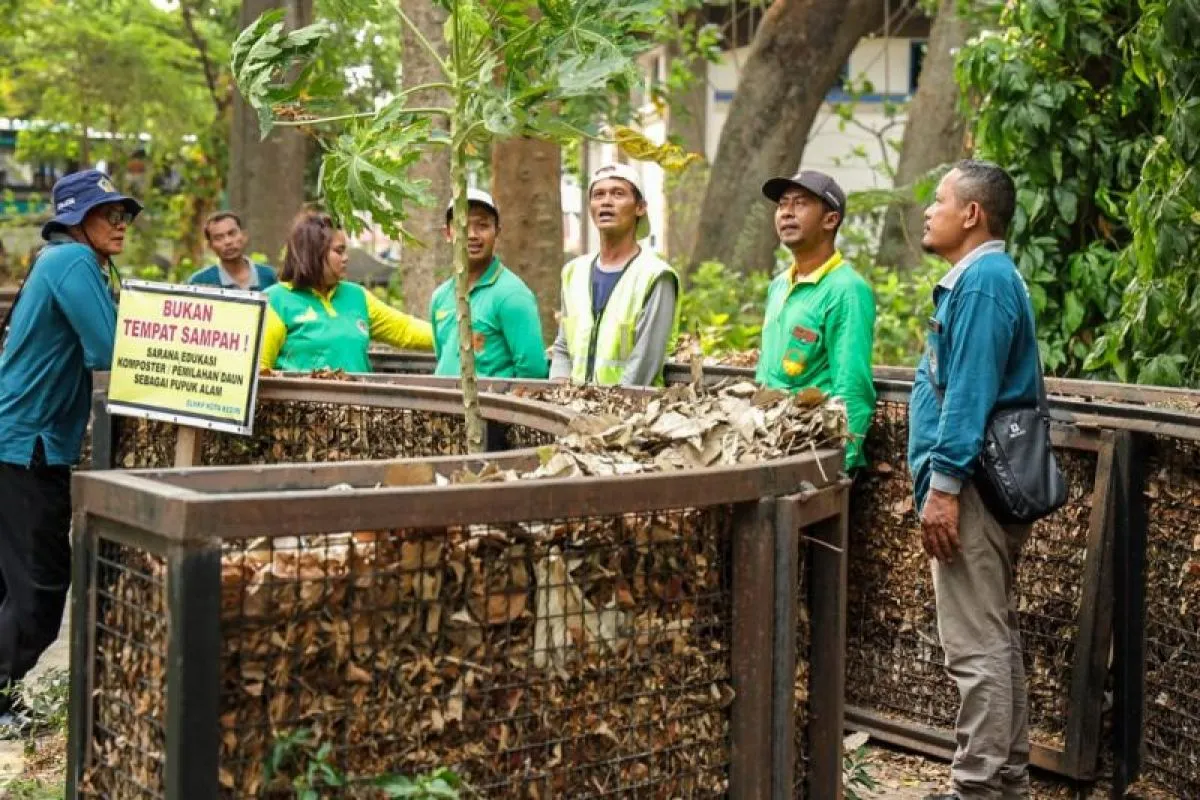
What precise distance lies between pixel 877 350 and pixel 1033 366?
8.36 m

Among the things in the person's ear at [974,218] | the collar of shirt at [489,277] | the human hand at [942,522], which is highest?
the person's ear at [974,218]

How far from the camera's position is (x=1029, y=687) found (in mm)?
6512

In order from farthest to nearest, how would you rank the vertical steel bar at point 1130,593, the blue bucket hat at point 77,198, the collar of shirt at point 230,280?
the collar of shirt at point 230,280
the blue bucket hat at point 77,198
the vertical steel bar at point 1130,593

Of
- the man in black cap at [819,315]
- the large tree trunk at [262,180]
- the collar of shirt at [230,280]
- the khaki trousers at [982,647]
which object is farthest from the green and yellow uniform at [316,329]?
the large tree trunk at [262,180]

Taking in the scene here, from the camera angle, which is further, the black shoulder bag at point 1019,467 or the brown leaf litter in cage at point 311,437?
the brown leaf litter in cage at point 311,437

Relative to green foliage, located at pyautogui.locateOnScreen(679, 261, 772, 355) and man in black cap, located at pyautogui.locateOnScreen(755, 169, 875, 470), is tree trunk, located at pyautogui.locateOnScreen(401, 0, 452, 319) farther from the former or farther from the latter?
man in black cap, located at pyautogui.locateOnScreen(755, 169, 875, 470)

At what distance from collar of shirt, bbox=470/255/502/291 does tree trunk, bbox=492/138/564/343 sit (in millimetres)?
4078

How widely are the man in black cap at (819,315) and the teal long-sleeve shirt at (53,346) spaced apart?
2.67m

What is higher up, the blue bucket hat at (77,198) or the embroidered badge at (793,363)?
the blue bucket hat at (77,198)

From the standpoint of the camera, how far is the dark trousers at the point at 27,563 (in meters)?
7.27

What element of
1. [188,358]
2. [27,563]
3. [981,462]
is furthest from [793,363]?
[27,563]

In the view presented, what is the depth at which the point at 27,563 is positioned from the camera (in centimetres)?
728

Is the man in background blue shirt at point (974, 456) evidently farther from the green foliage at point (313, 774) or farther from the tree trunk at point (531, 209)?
the tree trunk at point (531, 209)

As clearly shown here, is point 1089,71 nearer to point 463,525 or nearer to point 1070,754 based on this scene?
point 1070,754
